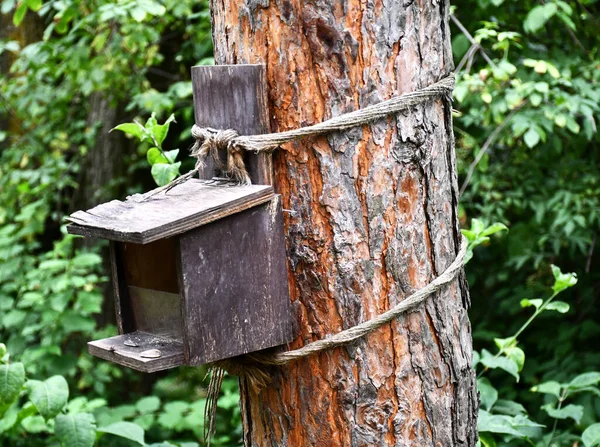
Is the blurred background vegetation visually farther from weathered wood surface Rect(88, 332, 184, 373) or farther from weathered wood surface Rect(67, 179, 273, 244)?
weathered wood surface Rect(67, 179, 273, 244)

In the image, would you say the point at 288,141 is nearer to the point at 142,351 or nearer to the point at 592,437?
the point at 142,351

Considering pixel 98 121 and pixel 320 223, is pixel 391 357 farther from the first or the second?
pixel 98 121

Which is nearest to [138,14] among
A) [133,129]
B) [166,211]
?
[133,129]

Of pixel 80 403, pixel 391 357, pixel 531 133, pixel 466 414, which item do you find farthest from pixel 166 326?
Result: pixel 531 133

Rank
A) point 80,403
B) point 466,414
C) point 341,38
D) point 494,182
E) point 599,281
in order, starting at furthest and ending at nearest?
1. point 599,281
2. point 494,182
3. point 80,403
4. point 466,414
5. point 341,38

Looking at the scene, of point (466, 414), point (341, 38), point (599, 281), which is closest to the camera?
point (341, 38)

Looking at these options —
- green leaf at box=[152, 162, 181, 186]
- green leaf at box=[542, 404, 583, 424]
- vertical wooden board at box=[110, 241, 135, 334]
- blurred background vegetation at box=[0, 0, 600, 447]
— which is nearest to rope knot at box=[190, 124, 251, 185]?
vertical wooden board at box=[110, 241, 135, 334]

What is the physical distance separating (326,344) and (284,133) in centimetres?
41

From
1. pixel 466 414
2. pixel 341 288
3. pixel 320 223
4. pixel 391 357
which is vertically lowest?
pixel 466 414

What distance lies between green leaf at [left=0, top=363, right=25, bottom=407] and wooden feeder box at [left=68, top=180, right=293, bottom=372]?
2.41 ft

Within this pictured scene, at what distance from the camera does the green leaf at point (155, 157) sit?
211 centimetres

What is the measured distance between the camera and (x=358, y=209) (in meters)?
1.49

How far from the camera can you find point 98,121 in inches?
176

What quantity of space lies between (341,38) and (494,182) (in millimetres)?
2007
